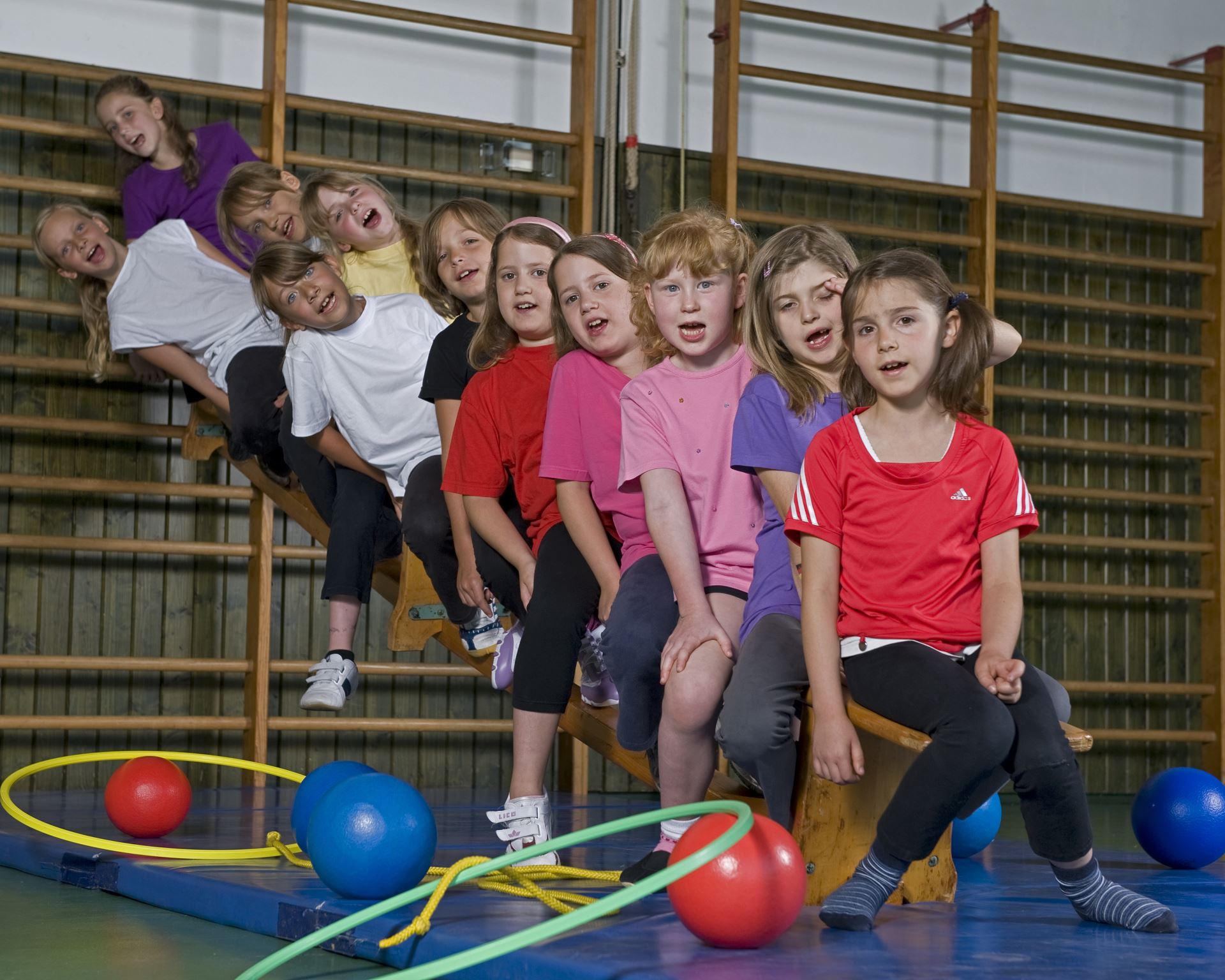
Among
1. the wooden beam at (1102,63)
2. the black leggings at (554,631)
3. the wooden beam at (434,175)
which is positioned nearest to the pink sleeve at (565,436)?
the black leggings at (554,631)

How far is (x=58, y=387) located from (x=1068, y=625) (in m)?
3.62

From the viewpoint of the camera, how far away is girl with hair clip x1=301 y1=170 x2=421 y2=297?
342cm

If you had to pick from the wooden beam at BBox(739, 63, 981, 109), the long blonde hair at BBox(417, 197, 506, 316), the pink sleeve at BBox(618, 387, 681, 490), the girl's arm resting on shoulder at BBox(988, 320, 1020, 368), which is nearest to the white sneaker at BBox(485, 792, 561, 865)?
the pink sleeve at BBox(618, 387, 681, 490)

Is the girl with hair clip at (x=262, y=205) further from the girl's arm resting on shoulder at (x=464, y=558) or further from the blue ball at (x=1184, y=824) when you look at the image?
the blue ball at (x=1184, y=824)

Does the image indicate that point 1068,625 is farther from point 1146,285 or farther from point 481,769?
point 481,769

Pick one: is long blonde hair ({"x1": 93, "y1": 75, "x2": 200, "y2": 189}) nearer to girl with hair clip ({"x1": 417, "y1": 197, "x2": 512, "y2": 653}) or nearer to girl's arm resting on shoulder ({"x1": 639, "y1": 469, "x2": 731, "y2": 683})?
girl with hair clip ({"x1": 417, "y1": 197, "x2": 512, "y2": 653})

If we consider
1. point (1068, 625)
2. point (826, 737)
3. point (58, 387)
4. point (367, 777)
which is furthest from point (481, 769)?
point (826, 737)

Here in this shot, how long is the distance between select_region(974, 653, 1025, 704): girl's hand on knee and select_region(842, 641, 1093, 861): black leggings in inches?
0.6

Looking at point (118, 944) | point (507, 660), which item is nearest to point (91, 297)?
point (507, 660)

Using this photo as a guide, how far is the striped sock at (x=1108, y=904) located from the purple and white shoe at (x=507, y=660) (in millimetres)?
1146

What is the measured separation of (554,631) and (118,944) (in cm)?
80

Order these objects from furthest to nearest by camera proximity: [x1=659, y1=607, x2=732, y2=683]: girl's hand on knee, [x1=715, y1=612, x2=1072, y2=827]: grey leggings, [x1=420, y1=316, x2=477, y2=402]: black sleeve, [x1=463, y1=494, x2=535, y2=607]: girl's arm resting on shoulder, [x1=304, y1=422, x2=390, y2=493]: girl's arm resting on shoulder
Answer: [x1=304, y1=422, x2=390, y2=493]: girl's arm resting on shoulder → [x1=420, y1=316, x2=477, y2=402]: black sleeve → [x1=463, y1=494, x2=535, y2=607]: girl's arm resting on shoulder → [x1=659, y1=607, x2=732, y2=683]: girl's hand on knee → [x1=715, y1=612, x2=1072, y2=827]: grey leggings

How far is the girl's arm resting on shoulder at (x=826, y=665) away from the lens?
176 cm

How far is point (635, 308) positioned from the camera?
Answer: 231 cm
